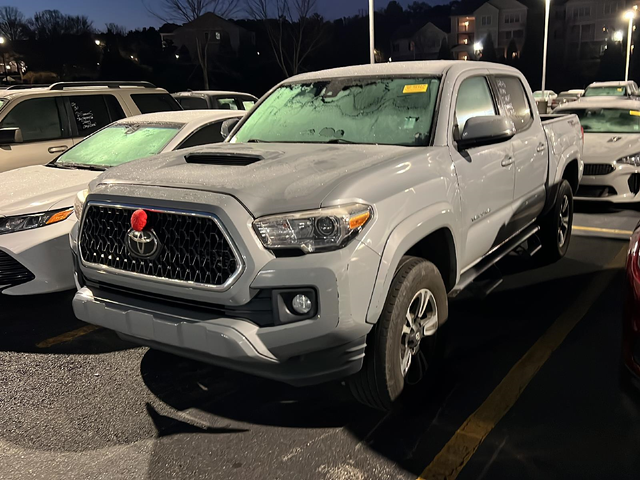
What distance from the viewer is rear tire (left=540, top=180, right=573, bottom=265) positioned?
5.60 metres

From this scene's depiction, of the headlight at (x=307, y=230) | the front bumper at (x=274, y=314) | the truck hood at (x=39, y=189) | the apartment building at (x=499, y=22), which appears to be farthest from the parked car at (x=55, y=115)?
the apartment building at (x=499, y=22)

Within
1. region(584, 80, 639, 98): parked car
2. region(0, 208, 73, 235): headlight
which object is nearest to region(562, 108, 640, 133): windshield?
region(0, 208, 73, 235): headlight

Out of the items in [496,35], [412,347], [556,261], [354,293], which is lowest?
[556,261]

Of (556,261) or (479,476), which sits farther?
(556,261)

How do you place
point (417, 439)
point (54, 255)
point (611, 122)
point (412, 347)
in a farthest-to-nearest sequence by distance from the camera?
point (611, 122), point (54, 255), point (412, 347), point (417, 439)

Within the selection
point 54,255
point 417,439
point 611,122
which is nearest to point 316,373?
point 417,439

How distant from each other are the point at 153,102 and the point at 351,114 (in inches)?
216

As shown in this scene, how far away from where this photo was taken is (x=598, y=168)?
308 inches

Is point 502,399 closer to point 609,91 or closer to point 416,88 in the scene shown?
point 416,88

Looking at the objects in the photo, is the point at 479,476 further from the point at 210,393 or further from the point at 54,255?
the point at 54,255

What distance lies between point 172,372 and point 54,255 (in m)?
1.56

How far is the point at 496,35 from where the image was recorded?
282 ft

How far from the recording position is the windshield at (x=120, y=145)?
5.73 m

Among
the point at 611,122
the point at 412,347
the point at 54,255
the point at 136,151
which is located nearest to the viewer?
the point at 412,347
